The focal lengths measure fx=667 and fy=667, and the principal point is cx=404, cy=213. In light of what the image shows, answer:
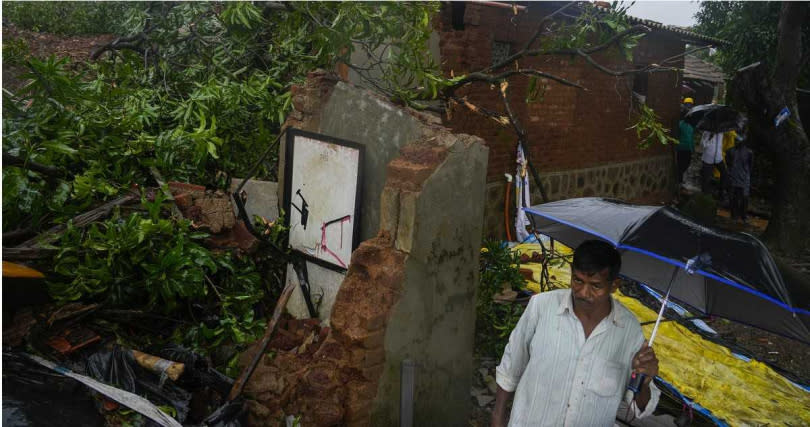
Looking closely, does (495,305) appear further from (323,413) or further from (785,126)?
(785,126)

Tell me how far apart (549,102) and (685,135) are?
237 inches

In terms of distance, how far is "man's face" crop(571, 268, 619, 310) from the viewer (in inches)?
116

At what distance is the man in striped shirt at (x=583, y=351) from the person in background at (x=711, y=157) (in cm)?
1215

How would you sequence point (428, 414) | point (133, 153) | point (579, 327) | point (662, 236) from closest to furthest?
point (579, 327), point (662, 236), point (428, 414), point (133, 153)

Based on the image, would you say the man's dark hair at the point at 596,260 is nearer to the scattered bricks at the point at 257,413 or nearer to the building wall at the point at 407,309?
the building wall at the point at 407,309

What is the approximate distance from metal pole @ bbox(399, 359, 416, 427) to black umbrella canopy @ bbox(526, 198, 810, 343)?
1.37 metres

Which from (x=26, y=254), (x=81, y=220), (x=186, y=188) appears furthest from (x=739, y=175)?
(x=26, y=254)

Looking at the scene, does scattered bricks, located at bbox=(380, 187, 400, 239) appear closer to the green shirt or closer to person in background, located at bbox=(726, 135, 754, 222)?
person in background, located at bbox=(726, 135, 754, 222)

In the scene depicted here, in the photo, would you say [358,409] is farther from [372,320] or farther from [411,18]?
[411,18]

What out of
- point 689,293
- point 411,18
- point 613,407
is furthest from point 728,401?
point 411,18

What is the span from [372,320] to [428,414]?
0.95m

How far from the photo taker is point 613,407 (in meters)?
3.09

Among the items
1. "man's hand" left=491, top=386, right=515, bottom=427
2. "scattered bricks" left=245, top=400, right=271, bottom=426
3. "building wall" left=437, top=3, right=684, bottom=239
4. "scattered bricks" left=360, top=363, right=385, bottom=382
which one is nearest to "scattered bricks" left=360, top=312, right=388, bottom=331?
"scattered bricks" left=360, top=363, right=385, bottom=382

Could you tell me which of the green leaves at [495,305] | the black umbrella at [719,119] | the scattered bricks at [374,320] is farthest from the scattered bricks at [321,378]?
the black umbrella at [719,119]
